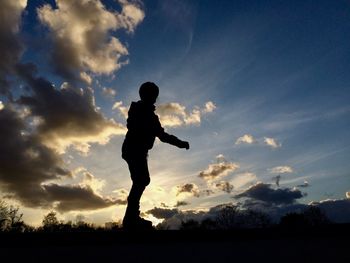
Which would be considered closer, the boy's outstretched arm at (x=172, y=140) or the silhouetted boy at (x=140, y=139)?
the silhouetted boy at (x=140, y=139)

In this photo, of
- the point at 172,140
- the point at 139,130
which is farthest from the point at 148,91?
the point at 172,140

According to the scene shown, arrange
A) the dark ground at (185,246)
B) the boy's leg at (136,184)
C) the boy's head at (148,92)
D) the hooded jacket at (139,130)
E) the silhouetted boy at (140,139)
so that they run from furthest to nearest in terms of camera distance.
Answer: the boy's head at (148,92), the hooded jacket at (139,130), the silhouetted boy at (140,139), the boy's leg at (136,184), the dark ground at (185,246)

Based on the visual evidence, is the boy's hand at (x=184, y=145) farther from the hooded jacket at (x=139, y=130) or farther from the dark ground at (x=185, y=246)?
the dark ground at (x=185, y=246)

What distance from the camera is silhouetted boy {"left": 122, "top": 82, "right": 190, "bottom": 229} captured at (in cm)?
622

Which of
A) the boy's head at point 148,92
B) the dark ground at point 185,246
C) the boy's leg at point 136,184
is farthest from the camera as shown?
the boy's head at point 148,92

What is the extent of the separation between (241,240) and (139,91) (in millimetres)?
3992

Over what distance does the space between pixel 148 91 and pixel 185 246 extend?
13.0 ft

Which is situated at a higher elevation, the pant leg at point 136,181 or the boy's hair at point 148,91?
the boy's hair at point 148,91

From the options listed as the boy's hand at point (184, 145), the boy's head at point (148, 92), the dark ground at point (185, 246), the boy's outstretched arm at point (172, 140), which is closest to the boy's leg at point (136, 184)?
the boy's outstretched arm at point (172, 140)

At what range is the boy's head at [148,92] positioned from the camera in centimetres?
662

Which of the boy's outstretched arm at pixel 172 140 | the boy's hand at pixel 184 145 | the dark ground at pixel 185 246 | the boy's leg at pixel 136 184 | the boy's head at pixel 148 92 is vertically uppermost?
the boy's head at pixel 148 92

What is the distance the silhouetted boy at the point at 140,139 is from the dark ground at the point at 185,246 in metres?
2.82

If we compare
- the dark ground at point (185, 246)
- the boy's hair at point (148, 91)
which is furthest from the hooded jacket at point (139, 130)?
the dark ground at point (185, 246)

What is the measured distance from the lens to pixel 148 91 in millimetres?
6629
